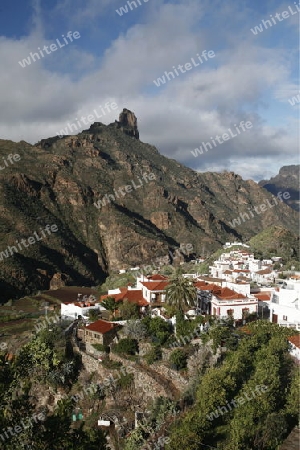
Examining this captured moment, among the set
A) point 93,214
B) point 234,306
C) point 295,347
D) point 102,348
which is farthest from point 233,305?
point 93,214

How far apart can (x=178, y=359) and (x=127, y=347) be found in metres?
3.99

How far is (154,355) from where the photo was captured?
27609mm

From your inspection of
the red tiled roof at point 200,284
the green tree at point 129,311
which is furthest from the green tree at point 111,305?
the red tiled roof at point 200,284

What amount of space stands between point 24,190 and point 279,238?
242 ft

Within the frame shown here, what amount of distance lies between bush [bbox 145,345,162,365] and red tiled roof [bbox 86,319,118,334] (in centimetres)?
399

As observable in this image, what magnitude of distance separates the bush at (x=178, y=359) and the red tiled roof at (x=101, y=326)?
228 inches

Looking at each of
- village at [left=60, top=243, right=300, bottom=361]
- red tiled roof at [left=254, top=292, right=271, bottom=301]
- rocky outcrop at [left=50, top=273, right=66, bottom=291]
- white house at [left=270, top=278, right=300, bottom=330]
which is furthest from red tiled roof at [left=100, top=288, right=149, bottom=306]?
rocky outcrop at [left=50, top=273, right=66, bottom=291]

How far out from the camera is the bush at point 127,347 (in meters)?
28.6

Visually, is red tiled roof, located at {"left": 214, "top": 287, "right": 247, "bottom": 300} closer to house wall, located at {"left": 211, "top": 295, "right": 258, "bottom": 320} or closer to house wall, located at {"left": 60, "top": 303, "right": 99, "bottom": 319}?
house wall, located at {"left": 211, "top": 295, "right": 258, "bottom": 320}

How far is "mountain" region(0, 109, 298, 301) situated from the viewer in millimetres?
104250

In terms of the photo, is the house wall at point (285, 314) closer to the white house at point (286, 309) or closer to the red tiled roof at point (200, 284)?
the white house at point (286, 309)

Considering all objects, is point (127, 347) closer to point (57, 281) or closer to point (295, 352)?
point (295, 352)

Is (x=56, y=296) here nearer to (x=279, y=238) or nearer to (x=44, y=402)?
(x=44, y=402)

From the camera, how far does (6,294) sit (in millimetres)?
85438
